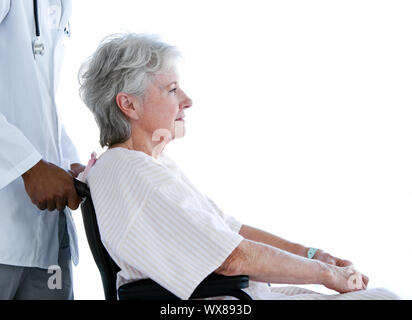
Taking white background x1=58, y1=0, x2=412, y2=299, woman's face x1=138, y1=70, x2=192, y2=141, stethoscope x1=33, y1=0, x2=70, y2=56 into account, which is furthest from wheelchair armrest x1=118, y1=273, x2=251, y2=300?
white background x1=58, y1=0, x2=412, y2=299

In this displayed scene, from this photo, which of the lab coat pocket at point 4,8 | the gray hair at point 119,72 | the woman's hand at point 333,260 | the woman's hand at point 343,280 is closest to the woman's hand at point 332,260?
the woman's hand at point 333,260

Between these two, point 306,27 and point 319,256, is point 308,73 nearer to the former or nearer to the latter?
point 306,27

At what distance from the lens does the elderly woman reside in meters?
1.12

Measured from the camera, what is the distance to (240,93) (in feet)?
7.47

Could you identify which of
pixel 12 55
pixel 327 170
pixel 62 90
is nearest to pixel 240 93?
pixel 327 170

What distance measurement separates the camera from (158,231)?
1.14m

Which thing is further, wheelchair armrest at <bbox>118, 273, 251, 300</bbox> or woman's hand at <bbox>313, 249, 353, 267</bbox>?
woman's hand at <bbox>313, 249, 353, 267</bbox>

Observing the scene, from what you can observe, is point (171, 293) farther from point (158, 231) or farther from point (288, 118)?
point (288, 118)

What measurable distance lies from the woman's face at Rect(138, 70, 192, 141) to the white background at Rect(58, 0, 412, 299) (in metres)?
0.82

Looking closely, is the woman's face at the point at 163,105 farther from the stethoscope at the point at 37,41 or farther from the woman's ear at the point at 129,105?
the stethoscope at the point at 37,41

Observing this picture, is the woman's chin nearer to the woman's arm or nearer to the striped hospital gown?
the striped hospital gown

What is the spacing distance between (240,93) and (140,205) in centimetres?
124

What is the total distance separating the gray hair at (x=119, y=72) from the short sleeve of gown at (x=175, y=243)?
319 mm

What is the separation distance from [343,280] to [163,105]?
0.69 meters
